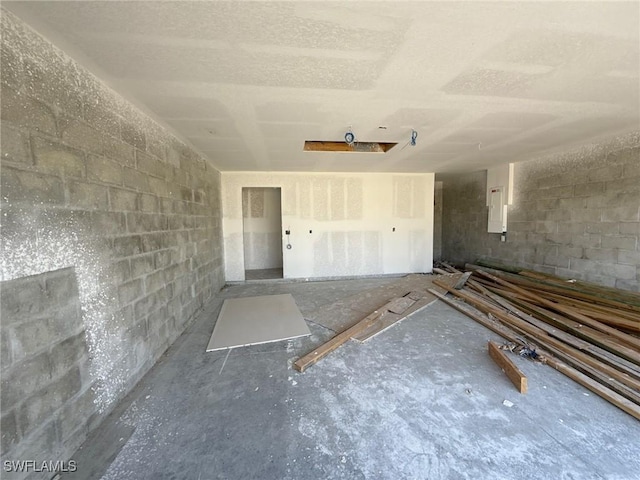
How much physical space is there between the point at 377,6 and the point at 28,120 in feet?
6.17

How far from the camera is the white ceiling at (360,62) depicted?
1.29 meters

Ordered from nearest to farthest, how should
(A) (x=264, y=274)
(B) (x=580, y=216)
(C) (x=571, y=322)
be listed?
(C) (x=571, y=322), (B) (x=580, y=216), (A) (x=264, y=274)

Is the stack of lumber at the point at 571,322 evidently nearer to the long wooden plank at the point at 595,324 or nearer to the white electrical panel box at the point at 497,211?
the long wooden plank at the point at 595,324

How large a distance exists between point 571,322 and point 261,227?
634 cm

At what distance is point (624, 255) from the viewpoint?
11.4ft

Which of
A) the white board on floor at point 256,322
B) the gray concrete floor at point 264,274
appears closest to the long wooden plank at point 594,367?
the white board on floor at point 256,322

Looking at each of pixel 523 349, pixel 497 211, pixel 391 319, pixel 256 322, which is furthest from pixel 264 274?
pixel 497 211

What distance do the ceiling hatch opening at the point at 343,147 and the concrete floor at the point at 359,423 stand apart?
2.83 m

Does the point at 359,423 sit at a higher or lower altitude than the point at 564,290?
lower

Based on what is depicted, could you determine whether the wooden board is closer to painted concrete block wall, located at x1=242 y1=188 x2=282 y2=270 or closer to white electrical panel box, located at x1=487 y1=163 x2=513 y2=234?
white electrical panel box, located at x1=487 y1=163 x2=513 y2=234

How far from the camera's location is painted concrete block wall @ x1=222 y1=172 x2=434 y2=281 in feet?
18.6

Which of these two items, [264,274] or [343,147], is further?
[264,274]

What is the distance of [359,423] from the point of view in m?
1.73

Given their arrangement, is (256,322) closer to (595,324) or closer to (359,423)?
(359,423)
